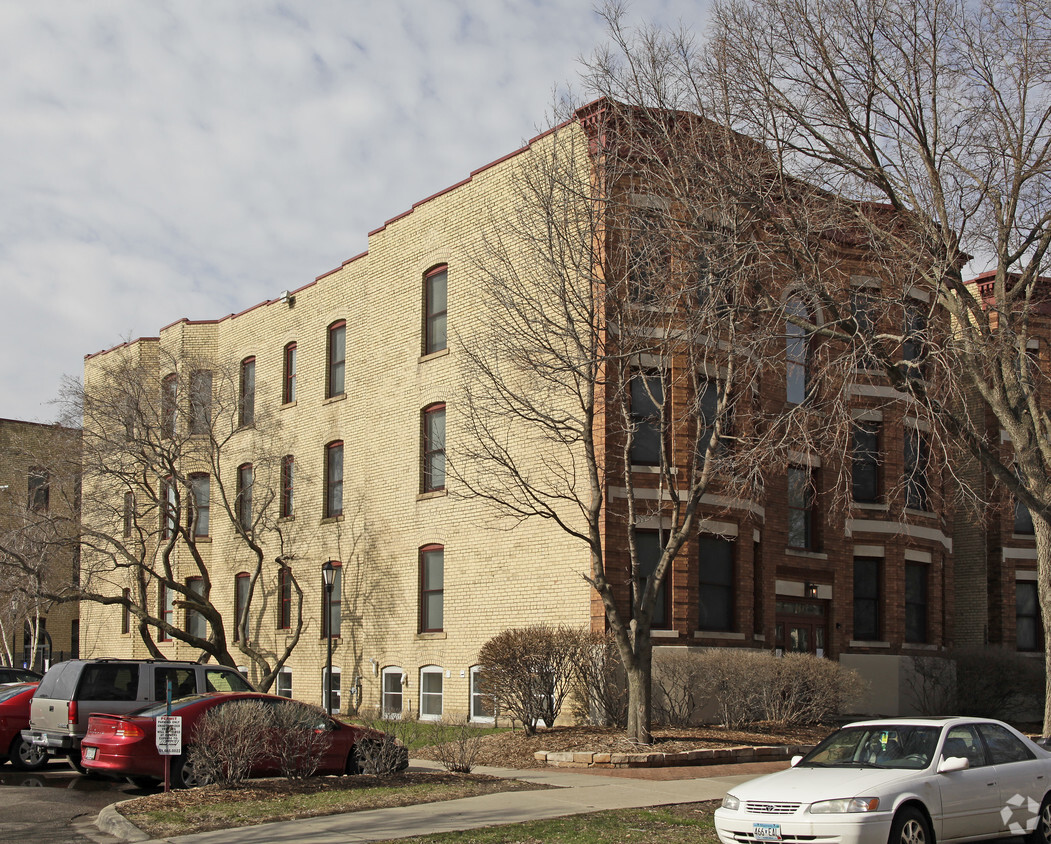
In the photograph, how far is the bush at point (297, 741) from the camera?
14.7m

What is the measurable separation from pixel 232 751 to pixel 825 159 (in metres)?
11.6

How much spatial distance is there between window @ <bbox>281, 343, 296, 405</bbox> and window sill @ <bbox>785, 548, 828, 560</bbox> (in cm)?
1578

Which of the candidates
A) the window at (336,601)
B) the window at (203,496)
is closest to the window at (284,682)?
the window at (336,601)

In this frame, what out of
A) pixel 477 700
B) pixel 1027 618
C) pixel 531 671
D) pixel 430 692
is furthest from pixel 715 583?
pixel 1027 618

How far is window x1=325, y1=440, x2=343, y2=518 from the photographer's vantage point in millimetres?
31266

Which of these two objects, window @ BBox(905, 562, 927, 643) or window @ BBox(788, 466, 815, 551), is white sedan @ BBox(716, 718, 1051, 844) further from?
window @ BBox(905, 562, 927, 643)

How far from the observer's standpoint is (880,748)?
1075 cm

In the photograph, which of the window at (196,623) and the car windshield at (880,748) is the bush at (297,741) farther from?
the window at (196,623)

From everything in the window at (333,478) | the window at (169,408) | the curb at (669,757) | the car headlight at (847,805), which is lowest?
the curb at (669,757)

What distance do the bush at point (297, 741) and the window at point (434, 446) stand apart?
477 inches

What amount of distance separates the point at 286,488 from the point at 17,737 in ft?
50.4

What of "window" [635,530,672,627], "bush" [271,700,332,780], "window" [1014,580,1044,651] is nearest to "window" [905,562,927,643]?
"window" [1014,580,1044,651]

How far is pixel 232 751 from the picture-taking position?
1390 cm

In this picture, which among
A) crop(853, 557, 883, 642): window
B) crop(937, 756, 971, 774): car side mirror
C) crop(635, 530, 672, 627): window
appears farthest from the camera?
crop(853, 557, 883, 642): window
